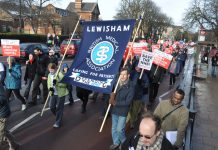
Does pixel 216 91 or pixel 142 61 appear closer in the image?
pixel 142 61

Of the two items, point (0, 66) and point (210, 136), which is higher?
point (0, 66)

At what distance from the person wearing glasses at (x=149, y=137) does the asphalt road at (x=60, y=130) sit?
3.49 metres

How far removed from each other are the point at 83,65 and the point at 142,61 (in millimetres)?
1898

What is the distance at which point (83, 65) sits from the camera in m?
7.45

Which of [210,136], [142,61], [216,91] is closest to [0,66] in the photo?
[142,61]

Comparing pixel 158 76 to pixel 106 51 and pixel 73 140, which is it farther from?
pixel 73 140

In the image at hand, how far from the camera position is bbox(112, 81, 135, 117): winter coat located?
19.1 feet

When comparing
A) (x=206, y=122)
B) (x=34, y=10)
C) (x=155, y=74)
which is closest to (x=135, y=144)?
(x=206, y=122)

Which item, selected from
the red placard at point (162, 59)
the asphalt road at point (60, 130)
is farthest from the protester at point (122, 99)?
the red placard at point (162, 59)

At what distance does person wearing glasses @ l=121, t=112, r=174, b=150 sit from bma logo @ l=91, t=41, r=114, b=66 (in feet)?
13.7

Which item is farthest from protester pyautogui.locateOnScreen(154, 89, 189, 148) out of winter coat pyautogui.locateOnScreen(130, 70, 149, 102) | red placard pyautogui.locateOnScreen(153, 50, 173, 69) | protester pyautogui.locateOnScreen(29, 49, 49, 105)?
red placard pyautogui.locateOnScreen(153, 50, 173, 69)

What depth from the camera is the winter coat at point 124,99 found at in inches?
229

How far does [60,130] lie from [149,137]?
474cm

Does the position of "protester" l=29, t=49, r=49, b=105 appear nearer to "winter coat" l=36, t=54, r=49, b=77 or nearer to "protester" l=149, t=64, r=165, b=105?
"winter coat" l=36, t=54, r=49, b=77
